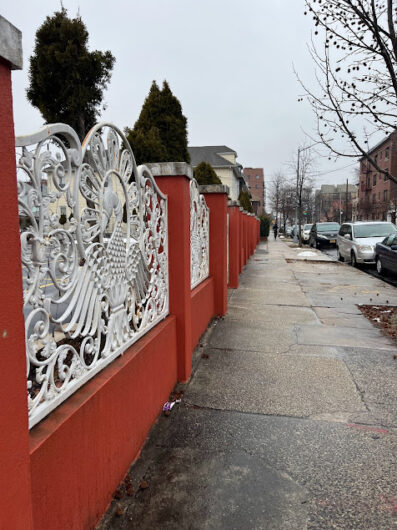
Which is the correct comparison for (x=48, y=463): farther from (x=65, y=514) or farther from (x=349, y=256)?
(x=349, y=256)

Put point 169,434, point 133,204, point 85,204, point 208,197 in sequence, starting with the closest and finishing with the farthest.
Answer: point 85,204, point 133,204, point 169,434, point 208,197

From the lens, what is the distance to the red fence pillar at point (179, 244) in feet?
12.1

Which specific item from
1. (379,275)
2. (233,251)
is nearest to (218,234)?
(233,251)

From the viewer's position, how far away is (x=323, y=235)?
2688 centimetres

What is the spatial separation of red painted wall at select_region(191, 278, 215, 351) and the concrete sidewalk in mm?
208

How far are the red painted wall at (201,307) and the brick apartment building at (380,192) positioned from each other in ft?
114

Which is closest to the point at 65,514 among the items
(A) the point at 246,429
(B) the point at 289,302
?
(A) the point at 246,429

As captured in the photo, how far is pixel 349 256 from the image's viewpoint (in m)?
15.9

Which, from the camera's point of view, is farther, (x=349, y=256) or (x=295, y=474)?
(x=349, y=256)

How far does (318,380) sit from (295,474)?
160 centimetres

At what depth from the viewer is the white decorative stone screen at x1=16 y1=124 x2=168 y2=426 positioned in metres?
1.66

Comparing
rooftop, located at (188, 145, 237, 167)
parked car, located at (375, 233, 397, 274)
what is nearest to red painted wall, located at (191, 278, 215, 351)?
parked car, located at (375, 233, 397, 274)

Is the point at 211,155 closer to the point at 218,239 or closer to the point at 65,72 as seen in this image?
the point at 218,239

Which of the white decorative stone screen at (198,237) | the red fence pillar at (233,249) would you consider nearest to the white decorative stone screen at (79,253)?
the white decorative stone screen at (198,237)
